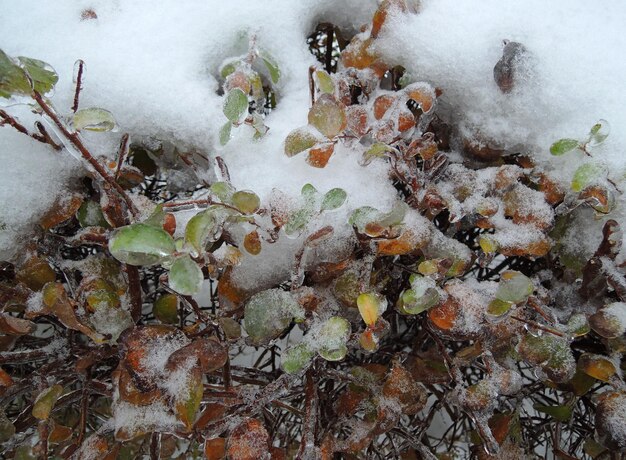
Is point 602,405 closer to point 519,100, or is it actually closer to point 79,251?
point 519,100

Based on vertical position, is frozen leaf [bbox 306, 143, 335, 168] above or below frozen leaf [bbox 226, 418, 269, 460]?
above

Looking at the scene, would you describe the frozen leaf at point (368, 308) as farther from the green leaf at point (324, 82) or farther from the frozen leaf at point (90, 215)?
the frozen leaf at point (90, 215)

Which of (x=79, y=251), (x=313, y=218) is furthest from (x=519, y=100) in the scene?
(x=79, y=251)

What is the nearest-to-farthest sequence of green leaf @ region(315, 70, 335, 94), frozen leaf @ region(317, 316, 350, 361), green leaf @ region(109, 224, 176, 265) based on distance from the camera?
green leaf @ region(109, 224, 176, 265), frozen leaf @ region(317, 316, 350, 361), green leaf @ region(315, 70, 335, 94)

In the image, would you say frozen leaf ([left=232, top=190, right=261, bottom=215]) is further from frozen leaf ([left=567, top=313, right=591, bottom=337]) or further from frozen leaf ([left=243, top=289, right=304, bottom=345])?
frozen leaf ([left=567, top=313, right=591, bottom=337])

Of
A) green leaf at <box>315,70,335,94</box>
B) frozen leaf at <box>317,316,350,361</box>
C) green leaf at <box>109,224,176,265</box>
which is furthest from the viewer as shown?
green leaf at <box>315,70,335,94</box>

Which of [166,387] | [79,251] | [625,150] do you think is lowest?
[79,251]

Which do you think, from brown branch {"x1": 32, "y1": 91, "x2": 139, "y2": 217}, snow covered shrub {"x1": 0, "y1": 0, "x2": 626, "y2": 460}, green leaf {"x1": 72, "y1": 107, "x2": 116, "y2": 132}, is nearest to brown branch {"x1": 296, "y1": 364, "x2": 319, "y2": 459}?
snow covered shrub {"x1": 0, "y1": 0, "x2": 626, "y2": 460}
